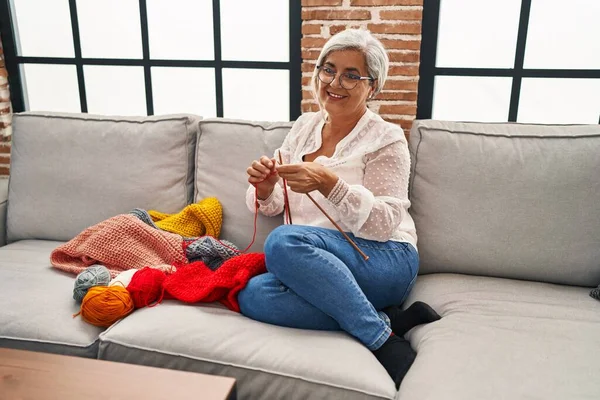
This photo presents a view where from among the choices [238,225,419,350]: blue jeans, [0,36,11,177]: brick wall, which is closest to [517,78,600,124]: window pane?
[238,225,419,350]: blue jeans

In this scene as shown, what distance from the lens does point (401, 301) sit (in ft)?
4.93

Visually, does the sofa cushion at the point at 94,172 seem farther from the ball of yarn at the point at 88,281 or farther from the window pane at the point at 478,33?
the window pane at the point at 478,33

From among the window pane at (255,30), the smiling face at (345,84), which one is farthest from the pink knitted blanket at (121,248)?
the window pane at (255,30)

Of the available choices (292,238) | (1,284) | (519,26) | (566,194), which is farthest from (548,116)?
(1,284)

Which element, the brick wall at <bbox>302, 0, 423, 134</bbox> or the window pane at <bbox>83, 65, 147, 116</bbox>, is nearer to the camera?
the brick wall at <bbox>302, 0, 423, 134</bbox>

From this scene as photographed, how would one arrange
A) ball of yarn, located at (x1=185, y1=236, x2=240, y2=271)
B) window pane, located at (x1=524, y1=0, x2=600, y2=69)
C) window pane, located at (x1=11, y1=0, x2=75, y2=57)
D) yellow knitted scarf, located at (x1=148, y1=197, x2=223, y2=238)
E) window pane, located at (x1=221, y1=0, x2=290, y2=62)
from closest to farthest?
ball of yarn, located at (x1=185, y1=236, x2=240, y2=271) → yellow knitted scarf, located at (x1=148, y1=197, x2=223, y2=238) → window pane, located at (x1=524, y1=0, x2=600, y2=69) → window pane, located at (x1=221, y1=0, x2=290, y2=62) → window pane, located at (x1=11, y1=0, x2=75, y2=57)

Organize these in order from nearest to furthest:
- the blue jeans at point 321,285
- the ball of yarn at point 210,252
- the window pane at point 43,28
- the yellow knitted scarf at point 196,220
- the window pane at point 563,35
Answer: the blue jeans at point 321,285
the ball of yarn at point 210,252
the yellow knitted scarf at point 196,220
the window pane at point 563,35
the window pane at point 43,28

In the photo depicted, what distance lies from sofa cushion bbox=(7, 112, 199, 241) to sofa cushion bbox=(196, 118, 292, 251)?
0.09m

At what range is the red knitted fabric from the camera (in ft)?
4.56

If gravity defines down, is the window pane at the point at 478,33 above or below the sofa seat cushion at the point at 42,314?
above

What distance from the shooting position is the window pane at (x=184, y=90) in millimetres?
2430

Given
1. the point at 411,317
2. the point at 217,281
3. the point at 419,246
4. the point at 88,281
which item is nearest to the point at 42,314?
the point at 88,281

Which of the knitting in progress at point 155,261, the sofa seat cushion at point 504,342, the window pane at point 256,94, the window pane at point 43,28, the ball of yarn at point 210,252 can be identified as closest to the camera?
the sofa seat cushion at point 504,342

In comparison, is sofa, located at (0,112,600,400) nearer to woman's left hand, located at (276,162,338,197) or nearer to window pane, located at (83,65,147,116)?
woman's left hand, located at (276,162,338,197)
